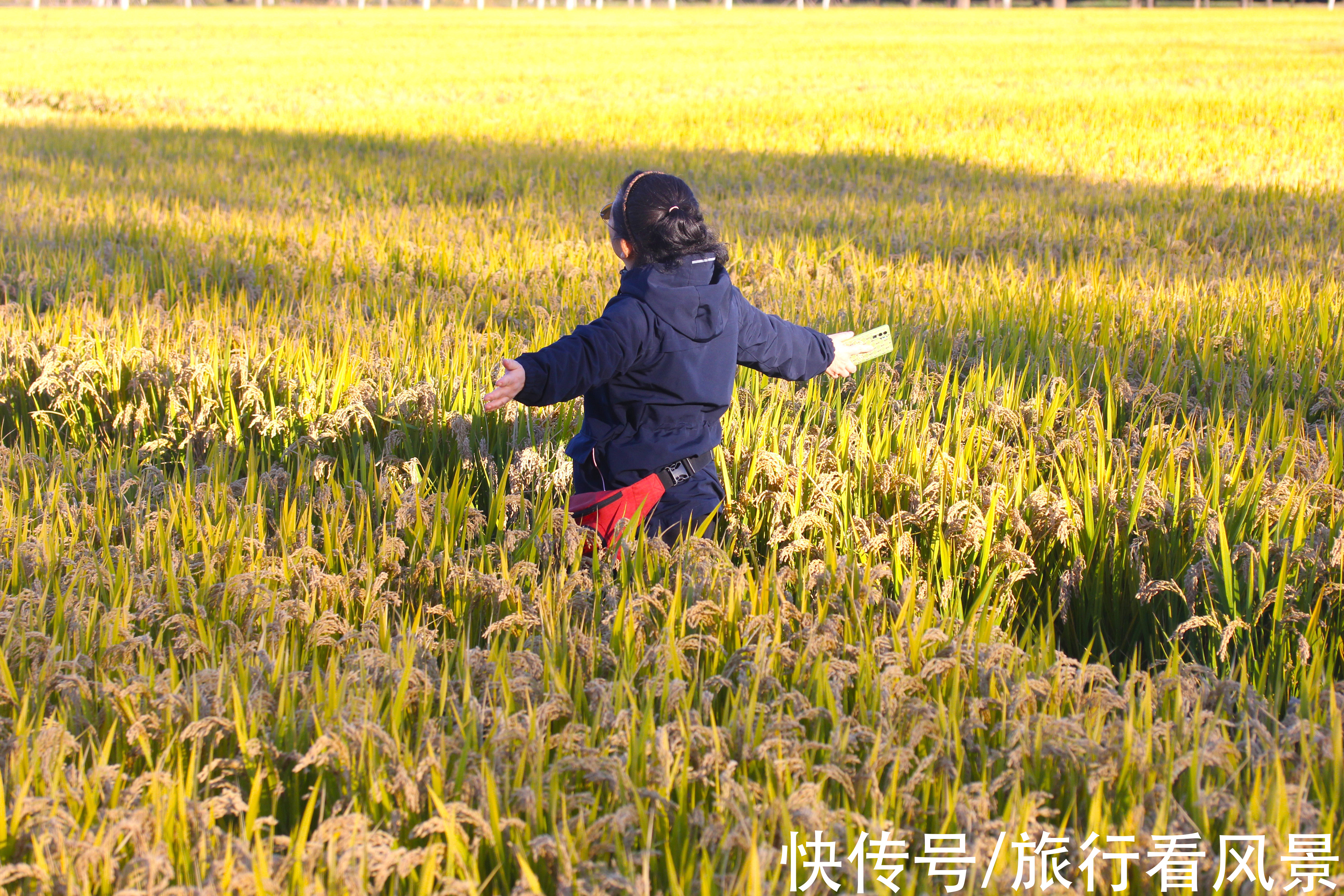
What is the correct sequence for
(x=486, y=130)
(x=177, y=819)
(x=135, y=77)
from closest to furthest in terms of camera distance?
1. (x=177, y=819)
2. (x=486, y=130)
3. (x=135, y=77)

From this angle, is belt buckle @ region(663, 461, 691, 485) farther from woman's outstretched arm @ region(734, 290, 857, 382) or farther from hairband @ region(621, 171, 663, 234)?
hairband @ region(621, 171, 663, 234)

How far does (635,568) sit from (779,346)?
3.10 ft

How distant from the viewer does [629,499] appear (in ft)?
8.70

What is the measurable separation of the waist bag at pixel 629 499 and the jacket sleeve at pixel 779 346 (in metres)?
0.35

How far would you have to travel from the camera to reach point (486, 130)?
39.9 ft

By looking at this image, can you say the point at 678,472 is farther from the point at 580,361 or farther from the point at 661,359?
the point at 580,361

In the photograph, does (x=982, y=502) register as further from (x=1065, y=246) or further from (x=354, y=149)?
(x=354, y=149)

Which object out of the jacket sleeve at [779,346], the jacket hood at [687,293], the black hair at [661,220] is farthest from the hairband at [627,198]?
the jacket sleeve at [779,346]

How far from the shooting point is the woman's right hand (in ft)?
9.71

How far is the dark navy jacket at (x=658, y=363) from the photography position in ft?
8.05

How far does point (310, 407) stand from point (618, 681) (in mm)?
1954

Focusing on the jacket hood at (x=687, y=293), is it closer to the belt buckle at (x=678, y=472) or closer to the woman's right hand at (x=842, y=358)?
the belt buckle at (x=678, y=472)

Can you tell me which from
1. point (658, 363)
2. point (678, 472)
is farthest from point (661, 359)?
point (678, 472)

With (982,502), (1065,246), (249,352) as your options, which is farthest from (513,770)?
(1065,246)
